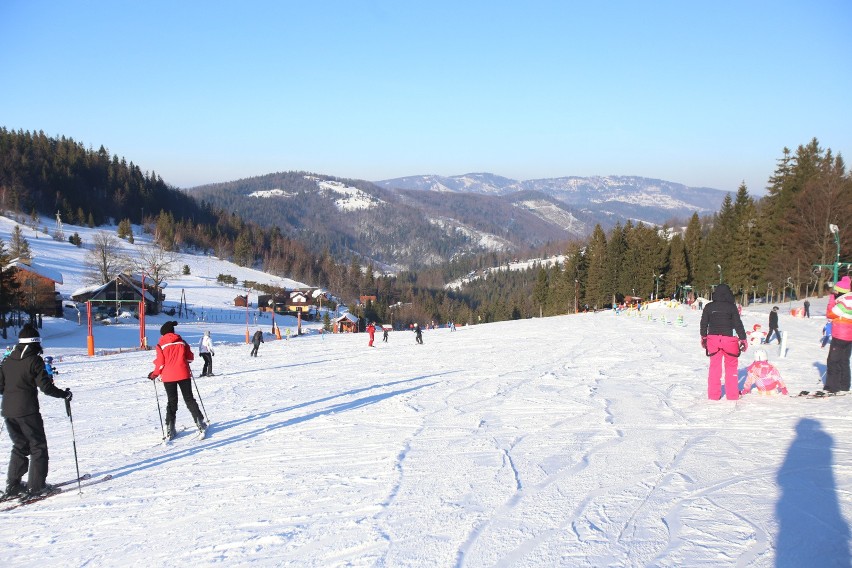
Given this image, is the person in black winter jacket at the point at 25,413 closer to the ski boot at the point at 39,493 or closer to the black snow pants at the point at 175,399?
the ski boot at the point at 39,493

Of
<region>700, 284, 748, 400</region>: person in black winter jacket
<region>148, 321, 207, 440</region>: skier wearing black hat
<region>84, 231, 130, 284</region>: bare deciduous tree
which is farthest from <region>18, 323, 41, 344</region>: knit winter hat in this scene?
<region>84, 231, 130, 284</region>: bare deciduous tree

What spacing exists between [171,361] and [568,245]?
367ft

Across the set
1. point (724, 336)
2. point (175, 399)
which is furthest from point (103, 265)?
point (724, 336)

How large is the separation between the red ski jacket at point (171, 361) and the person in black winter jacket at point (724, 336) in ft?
24.8

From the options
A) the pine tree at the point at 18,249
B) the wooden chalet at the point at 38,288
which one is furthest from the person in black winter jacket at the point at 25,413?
the pine tree at the point at 18,249

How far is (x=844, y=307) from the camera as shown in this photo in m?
9.15

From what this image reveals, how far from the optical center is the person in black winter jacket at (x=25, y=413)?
5855mm

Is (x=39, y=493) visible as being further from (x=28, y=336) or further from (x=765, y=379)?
(x=765, y=379)

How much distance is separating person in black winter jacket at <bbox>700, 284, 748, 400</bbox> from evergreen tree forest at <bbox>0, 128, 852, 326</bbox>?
45.3m

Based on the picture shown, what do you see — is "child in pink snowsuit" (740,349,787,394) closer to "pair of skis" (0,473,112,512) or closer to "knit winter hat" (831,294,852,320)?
"knit winter hat" (831,294,852,320)

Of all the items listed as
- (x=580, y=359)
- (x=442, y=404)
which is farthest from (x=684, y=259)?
(x=442, y=404)

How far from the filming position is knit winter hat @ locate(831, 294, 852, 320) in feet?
29.8

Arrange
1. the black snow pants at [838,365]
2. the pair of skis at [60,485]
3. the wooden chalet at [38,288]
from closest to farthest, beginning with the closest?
the pair of skis at [60,485], the black snow pants at [838,365], the wooden chalet at [38,288]

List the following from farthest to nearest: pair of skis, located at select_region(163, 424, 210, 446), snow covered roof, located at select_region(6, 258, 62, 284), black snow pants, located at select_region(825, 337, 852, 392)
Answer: snow covered roof, located at select_region(6, 258, 62, 284), black snow pants, located at select_region(825, 337, 852, 392), pair of skis, located at select_region(163, 424, 210, 446)
